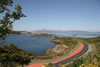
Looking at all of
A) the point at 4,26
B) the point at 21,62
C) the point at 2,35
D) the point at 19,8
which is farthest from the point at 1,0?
the point at 21,62

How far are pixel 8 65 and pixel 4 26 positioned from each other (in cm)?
701

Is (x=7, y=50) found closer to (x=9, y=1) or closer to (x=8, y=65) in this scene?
(x=8, y=65)

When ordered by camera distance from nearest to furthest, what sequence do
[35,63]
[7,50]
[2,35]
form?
1. [2,35]
2. [7,50]
3. [35,63]

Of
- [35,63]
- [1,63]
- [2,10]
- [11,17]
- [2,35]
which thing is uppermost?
[2,10]

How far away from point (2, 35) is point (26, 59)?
8.86 m

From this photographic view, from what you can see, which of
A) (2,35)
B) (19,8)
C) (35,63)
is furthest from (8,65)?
(35,63)

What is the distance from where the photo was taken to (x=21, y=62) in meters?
13.8

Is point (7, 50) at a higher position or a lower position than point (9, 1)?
lower

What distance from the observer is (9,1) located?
6.53 meters

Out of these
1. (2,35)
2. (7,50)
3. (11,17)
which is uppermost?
(11,17)

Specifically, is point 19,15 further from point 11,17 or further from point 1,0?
point 1,0

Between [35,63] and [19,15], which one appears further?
[35,63]

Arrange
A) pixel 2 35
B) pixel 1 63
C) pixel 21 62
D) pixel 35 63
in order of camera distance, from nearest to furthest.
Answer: pixel 2 35 < pixel 1 63 < pixel 21 62 < pixel 35 63

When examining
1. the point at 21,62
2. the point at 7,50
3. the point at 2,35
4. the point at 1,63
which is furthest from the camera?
the point at 21,62
